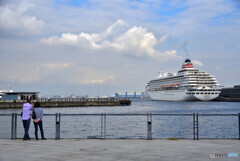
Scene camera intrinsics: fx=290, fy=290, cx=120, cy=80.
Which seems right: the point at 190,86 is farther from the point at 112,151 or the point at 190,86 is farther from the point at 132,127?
the point at 112,151

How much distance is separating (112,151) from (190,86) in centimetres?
11858

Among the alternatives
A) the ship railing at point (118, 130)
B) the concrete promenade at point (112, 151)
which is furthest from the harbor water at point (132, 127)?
the concrete promenade at point (112, 151)

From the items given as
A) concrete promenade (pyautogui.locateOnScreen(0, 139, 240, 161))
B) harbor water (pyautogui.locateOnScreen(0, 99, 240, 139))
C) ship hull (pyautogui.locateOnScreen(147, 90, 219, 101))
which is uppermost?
ship hull (pyautogui.locateOnScreen(147, 90, 219, 101))

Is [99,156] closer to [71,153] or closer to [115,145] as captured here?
[71,153]

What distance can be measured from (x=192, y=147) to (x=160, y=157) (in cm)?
262

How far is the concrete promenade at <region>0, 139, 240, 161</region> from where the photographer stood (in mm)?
9320

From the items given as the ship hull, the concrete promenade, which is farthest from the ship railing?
the ship hull

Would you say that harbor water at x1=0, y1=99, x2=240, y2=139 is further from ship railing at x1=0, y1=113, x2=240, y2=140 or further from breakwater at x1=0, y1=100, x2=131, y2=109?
breakwater at x1=0, y1=100, x2=131, y2=109

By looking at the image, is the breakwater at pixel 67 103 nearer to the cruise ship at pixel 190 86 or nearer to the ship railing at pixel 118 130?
the cruise ship at pixel 190 86

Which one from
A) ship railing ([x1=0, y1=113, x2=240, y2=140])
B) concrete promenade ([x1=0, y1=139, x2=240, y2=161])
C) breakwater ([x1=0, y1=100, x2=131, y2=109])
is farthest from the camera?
breakwater ([x1=0, y1=100, x2=131, y2=109])

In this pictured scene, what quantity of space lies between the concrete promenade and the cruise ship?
115420mm

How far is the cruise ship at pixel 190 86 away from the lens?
124m

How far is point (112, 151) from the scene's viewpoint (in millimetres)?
10664

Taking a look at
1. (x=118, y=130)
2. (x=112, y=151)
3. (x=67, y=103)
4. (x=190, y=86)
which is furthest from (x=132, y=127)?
(x=190, y=86)
